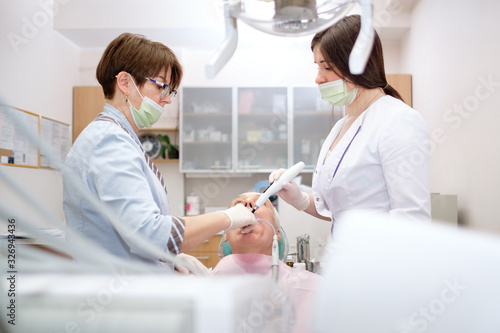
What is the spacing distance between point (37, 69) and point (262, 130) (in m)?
1.90

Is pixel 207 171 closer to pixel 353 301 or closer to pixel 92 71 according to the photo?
pixel 92 71

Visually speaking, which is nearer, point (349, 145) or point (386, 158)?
point (386, 158)

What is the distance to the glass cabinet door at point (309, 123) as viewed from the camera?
13.3 feet

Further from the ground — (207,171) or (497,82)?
(497,82)

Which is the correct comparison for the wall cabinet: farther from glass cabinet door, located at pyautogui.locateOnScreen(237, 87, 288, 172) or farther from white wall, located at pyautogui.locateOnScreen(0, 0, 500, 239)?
white wall, located at pyautogui.locateOnScreen(0, 0, 500, 239)

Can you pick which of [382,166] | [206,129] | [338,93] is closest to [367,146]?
[382,166]

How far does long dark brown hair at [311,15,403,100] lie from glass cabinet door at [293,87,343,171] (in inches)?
104

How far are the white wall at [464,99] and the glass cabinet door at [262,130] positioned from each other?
1222mm

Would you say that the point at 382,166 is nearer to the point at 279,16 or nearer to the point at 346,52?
the point at 346,52

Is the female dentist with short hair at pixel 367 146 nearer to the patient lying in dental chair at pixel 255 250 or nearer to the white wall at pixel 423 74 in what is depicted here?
the patient lying in dental chair at pixel 255 250

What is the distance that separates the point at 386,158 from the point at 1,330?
1.01m

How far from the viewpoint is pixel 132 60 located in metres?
1.26

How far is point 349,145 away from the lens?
1375 mm

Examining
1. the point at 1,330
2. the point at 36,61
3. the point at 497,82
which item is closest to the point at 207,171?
the point at 36,61
